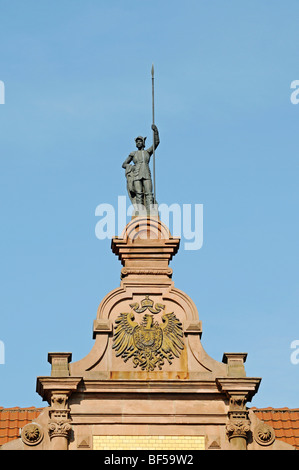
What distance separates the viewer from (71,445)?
113 ft

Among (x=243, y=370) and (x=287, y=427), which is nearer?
(x=243, y=370)

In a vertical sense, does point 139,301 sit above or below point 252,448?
above

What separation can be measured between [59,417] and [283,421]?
21.2 ft

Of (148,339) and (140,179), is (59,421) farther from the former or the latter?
(140,179)

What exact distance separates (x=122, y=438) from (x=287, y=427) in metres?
5.23

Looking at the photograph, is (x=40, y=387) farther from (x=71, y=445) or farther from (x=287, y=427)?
(x=287, y=427)

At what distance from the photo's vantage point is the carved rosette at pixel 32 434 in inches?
1356

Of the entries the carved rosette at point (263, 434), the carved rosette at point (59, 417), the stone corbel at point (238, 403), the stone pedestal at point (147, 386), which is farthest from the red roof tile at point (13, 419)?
the carved rosette at point (263, 434)

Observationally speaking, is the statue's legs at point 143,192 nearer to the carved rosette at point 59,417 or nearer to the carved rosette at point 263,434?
the carved rosette at point 59,417

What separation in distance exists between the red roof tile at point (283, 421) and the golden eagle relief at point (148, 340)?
394cm

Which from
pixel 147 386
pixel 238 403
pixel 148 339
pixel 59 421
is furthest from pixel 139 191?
pixel 59 421

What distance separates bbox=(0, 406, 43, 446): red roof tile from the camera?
1471 inches

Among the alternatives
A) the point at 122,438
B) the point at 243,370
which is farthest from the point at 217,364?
the point at 122,438

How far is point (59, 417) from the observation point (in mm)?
34656
